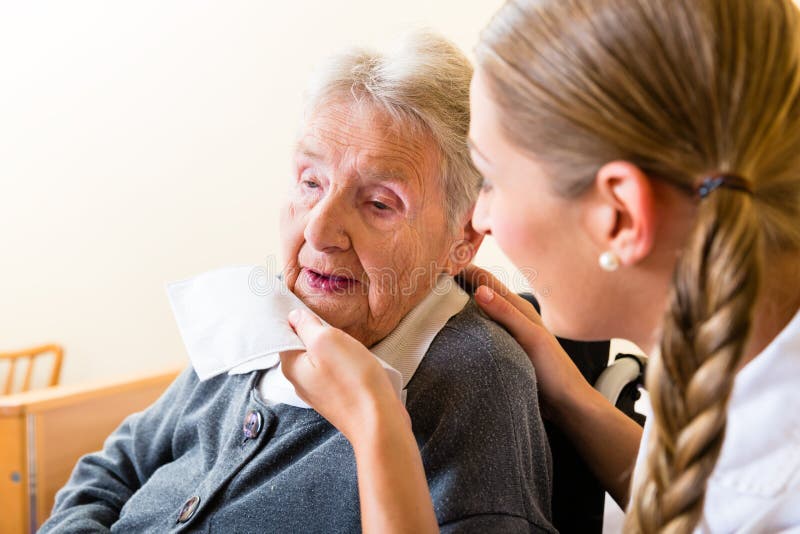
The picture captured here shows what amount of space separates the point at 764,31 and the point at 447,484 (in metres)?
0.66

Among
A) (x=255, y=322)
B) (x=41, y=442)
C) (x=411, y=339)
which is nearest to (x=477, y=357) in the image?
(x=411, y=339)

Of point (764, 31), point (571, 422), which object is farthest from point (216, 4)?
point (764, 31)

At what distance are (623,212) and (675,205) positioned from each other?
0.16 ft

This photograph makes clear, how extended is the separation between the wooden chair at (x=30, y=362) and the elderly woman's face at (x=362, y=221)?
7.96ft

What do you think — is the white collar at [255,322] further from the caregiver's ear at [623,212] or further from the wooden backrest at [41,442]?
the wooden backrest at [41,442]

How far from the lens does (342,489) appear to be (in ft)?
3.58

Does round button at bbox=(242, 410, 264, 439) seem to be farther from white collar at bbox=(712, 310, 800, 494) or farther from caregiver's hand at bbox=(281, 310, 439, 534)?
white collar at bbox=(712, 310, 800, 494)

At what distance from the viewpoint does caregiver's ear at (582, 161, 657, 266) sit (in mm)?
692

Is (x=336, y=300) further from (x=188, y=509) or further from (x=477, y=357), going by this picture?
(x=188, y=509)

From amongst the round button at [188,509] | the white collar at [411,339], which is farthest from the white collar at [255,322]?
the round button at [188,509]

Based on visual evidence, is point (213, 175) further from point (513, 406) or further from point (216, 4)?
point (513, 406)

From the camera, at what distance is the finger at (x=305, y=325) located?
1.03m

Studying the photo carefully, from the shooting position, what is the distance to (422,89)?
115cm

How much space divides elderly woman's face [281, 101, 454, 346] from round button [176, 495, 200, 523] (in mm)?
354
